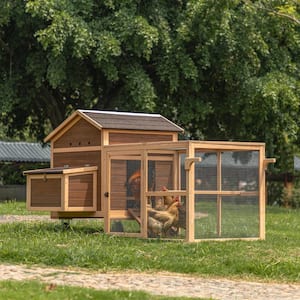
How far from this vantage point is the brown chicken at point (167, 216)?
612 inches

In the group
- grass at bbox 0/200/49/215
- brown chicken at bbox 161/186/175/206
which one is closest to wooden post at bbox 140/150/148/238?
brown chicken at bbox 161/186/175/206

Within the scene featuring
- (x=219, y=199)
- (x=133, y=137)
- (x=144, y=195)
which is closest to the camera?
(x=219, y=199)

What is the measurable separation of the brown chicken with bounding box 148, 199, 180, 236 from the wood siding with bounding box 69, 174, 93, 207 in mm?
1492

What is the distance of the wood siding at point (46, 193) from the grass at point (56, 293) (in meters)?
6.61

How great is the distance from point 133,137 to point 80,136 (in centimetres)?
100

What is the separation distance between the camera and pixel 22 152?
4450 centimetres

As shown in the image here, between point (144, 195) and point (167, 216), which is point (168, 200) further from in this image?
point (144, 195)

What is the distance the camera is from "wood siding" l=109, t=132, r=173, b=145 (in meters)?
17.3

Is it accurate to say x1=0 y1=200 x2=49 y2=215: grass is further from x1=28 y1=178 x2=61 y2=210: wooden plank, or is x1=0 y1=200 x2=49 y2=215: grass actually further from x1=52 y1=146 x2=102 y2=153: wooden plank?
x1=28 y1=178 x2=61 y2=210: wooden plank

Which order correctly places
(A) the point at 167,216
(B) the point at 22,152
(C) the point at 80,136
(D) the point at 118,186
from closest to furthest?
(A) the point at 167,216 → (D) the point at 118,186 → (C) the point at 80,136 → (B) the point at 22,152

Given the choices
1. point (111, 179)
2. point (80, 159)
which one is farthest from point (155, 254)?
point (80, 159)

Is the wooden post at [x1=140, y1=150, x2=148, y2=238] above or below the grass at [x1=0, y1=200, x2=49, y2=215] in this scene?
above

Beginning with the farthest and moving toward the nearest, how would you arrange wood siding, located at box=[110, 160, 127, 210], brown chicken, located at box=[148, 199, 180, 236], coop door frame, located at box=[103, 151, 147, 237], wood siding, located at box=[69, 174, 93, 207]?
wood siding, located at box=[69, 174, 93, 207]
wood siding, located at box=[110, 160, 127, 210]
coop door frame, located at box=[103, 151, 147, 237]
brown chicken, located at box=[148, 199, 180, 236]

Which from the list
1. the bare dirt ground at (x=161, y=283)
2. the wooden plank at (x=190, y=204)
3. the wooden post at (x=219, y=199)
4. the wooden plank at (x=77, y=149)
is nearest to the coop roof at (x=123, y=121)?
the wooden plank at (x=77, y=149)
